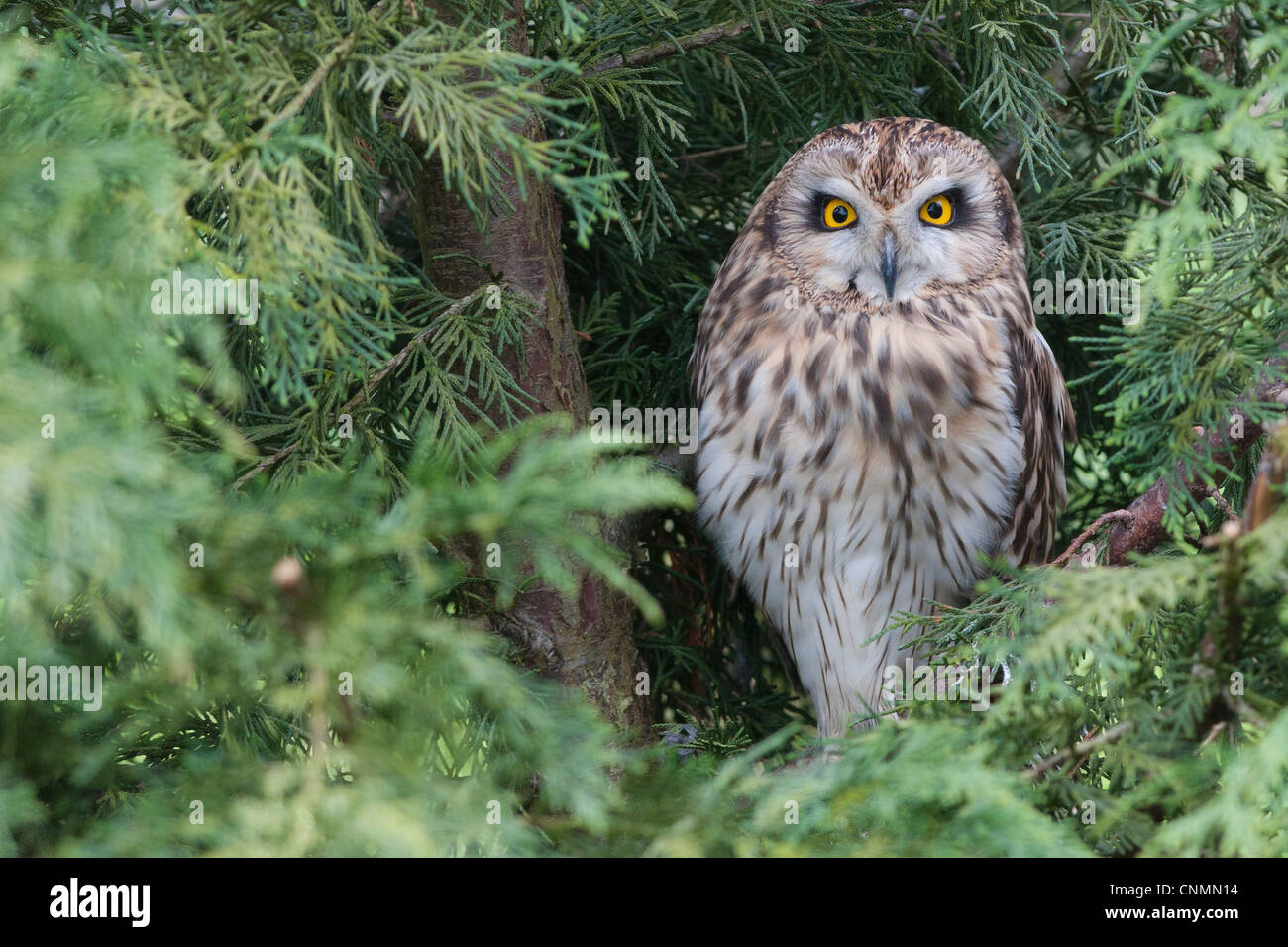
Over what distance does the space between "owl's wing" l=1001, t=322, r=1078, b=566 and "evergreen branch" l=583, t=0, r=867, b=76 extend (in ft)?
3.01

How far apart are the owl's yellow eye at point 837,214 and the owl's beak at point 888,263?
91 mm

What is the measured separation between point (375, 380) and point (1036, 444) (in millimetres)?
1438

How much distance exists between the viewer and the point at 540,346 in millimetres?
1896

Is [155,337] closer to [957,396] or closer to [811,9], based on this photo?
[811,9]

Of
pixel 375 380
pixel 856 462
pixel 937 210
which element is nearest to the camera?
pixel 375 380

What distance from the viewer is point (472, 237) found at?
187 centimetres

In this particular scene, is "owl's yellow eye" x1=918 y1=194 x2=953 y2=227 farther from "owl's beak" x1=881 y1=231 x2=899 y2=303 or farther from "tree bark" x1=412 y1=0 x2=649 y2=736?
"tree bark" x1=412 y1=0 x2=649 y2=736

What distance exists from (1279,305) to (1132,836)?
71 centimetres

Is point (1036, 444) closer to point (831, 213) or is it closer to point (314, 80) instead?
point (831, 213)

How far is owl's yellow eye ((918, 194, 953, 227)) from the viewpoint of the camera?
232 centimetres

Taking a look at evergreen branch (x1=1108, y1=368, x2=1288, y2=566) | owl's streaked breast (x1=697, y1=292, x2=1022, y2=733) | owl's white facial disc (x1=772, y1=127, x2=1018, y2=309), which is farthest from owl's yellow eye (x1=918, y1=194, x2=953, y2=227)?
evergreen branch (x1=1108, y1=368, x2=1288, y2=566)

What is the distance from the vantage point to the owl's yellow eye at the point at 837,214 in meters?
2.33

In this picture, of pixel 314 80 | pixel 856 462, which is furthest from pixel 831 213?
pixel 314 80

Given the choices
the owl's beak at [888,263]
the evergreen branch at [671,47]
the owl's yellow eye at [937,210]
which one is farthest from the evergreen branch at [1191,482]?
the evergreen branch at [671,47]
